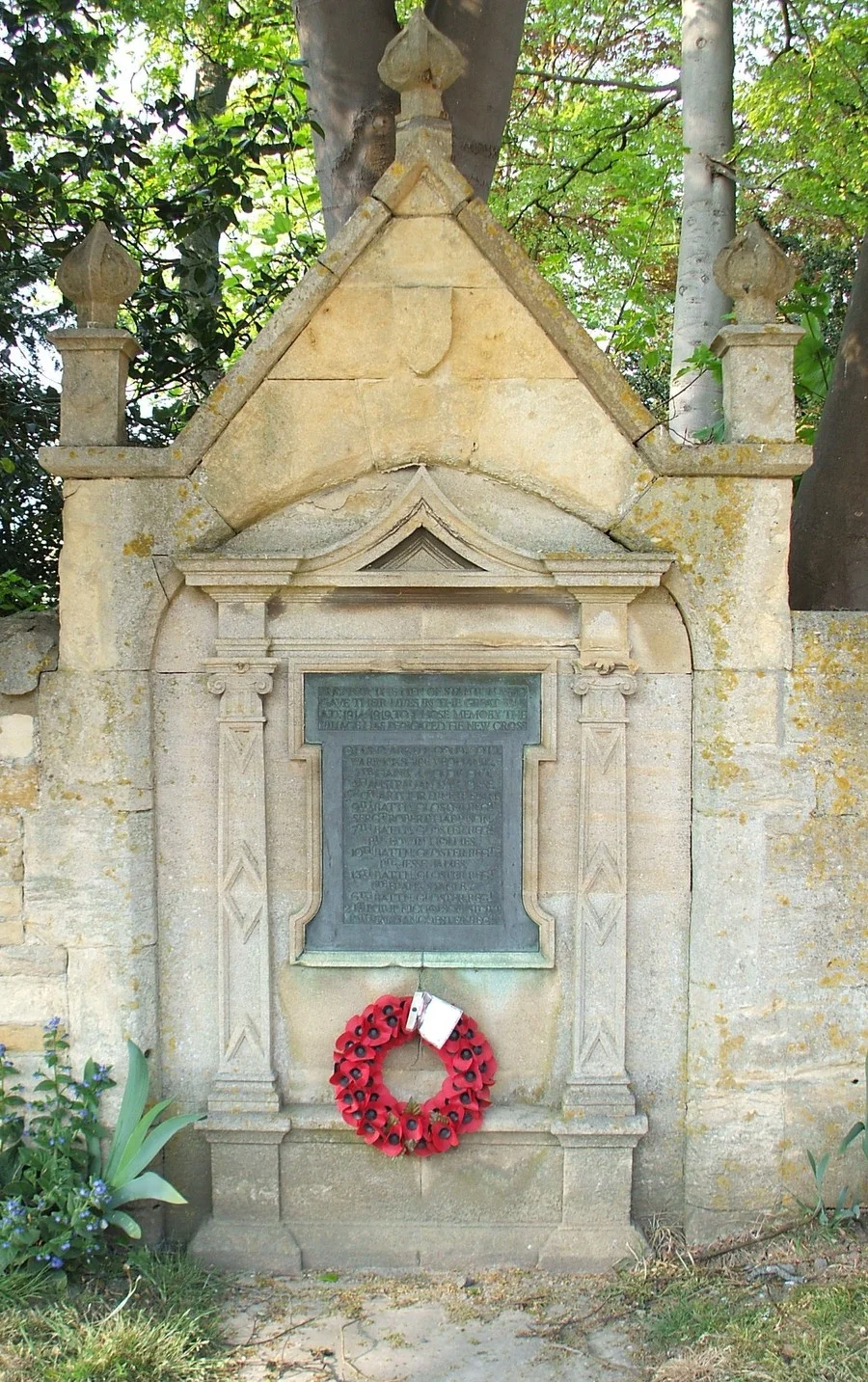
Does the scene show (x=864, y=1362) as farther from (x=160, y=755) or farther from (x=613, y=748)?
(x=160, y=755)

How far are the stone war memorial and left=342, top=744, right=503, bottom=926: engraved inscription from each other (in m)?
0.01

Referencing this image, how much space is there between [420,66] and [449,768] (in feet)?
8.06

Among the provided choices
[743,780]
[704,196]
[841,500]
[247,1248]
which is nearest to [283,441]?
[743,780]

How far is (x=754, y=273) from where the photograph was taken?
4008 mm

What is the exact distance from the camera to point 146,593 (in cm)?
404

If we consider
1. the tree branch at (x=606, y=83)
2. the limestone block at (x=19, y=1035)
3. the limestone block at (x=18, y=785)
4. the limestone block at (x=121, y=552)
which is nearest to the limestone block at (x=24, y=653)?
the limestone block at (x=121, y=552)

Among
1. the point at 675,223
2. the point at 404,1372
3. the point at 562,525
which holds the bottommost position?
the point at 404,1372

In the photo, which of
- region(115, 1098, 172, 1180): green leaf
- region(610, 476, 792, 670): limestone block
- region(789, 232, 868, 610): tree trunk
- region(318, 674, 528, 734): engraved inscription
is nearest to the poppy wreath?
region(115, 1098, 172, 1180): green leaf

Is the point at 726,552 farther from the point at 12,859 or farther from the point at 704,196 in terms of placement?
the point at 704,196

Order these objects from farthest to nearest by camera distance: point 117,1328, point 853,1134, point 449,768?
point 449,768
point 853,1134
point 117,1328

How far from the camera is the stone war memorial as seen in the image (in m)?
4.01

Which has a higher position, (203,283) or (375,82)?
(375,82)

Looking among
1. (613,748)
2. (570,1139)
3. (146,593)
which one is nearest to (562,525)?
(613,748)

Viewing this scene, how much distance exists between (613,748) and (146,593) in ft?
5.77
